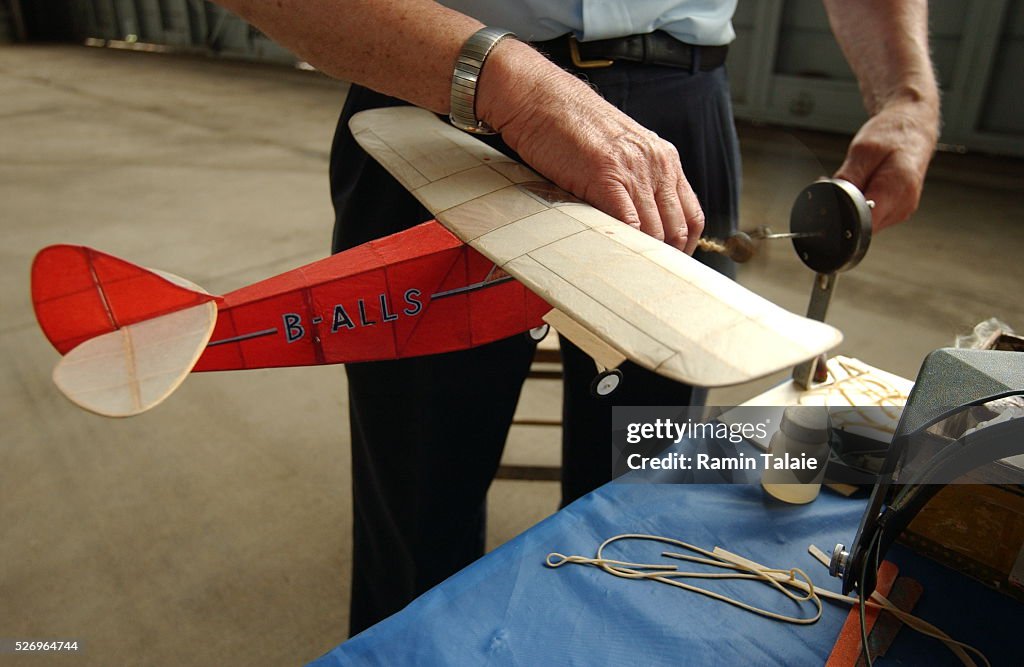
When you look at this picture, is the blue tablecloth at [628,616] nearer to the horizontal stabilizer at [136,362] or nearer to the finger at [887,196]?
the horizontal stabilizer at [136,362]

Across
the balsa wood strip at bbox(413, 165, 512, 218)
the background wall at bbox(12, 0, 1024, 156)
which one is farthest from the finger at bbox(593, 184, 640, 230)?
the background wall at bbox(12, 0, 1024, 156)

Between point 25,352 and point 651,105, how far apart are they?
12.1 feet

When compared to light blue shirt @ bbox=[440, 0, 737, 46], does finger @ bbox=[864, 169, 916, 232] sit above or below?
below

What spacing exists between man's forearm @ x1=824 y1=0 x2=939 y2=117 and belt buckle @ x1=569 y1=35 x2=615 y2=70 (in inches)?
29.0

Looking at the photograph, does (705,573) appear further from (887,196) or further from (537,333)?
(887,196)

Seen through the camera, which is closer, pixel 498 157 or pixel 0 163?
pixel 498 157

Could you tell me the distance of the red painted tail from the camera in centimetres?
120

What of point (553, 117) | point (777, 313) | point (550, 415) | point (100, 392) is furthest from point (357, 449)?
point (550, 415)

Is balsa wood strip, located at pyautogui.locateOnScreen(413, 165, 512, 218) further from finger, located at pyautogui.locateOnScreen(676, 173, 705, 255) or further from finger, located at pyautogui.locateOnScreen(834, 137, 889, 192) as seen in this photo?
finger, located at pyautogui.locateOnScreen(834, 137, 889, 192)

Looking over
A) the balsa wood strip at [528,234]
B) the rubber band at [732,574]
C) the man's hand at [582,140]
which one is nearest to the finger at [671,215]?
the man's hand at [582,140]

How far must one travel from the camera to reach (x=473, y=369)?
1552 millimetres

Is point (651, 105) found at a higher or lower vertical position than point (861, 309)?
higher

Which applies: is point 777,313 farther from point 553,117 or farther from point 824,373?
point 824,373

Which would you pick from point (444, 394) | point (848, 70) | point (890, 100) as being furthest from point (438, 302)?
point (848, 70)
